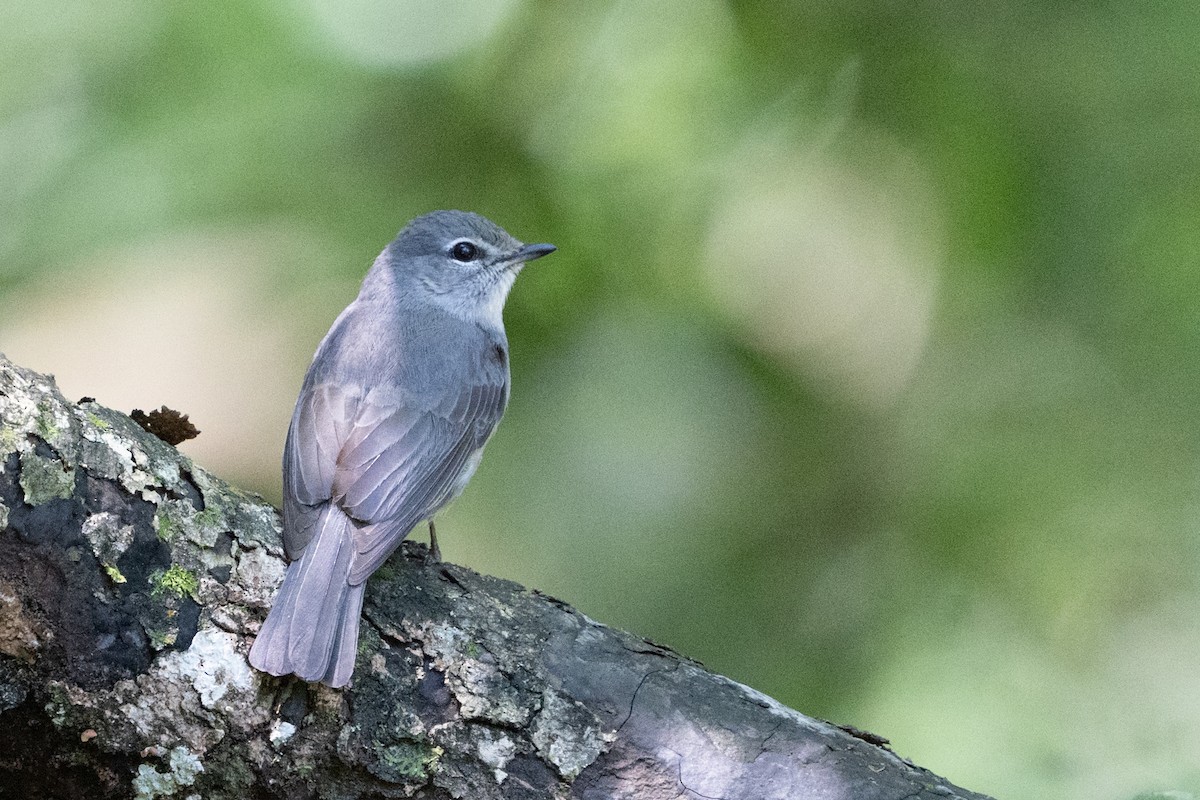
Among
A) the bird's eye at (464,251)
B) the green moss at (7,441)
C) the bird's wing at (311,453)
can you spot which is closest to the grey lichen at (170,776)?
the bird's wing at (311,453)

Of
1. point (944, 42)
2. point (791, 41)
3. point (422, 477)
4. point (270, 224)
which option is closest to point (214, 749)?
point (422, 477)

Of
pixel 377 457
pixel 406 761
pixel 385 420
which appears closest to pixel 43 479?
pixel 406 761

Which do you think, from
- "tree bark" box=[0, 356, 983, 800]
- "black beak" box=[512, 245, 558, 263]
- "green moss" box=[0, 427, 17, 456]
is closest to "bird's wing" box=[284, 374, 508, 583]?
"tree bark" box=[0, 356, 983, 800]

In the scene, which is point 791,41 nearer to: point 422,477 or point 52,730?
point 422,477

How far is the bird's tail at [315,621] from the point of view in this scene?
232 cm

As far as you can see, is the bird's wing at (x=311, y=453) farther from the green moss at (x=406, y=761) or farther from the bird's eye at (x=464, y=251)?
the bird's eye at (x=464, y=251)

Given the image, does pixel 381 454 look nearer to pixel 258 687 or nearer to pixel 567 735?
pixel 258 687

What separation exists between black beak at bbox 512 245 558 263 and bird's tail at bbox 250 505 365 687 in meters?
1.43

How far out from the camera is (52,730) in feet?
7.34

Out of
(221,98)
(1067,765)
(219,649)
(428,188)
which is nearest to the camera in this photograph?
(219,649)

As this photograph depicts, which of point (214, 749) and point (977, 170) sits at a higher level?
point (977, 170)

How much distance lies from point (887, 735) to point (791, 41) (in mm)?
2349

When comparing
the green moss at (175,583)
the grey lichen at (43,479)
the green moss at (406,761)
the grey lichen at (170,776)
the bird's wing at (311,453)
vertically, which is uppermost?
the bird's wing at (311,453)

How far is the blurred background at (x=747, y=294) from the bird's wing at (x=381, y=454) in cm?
29
